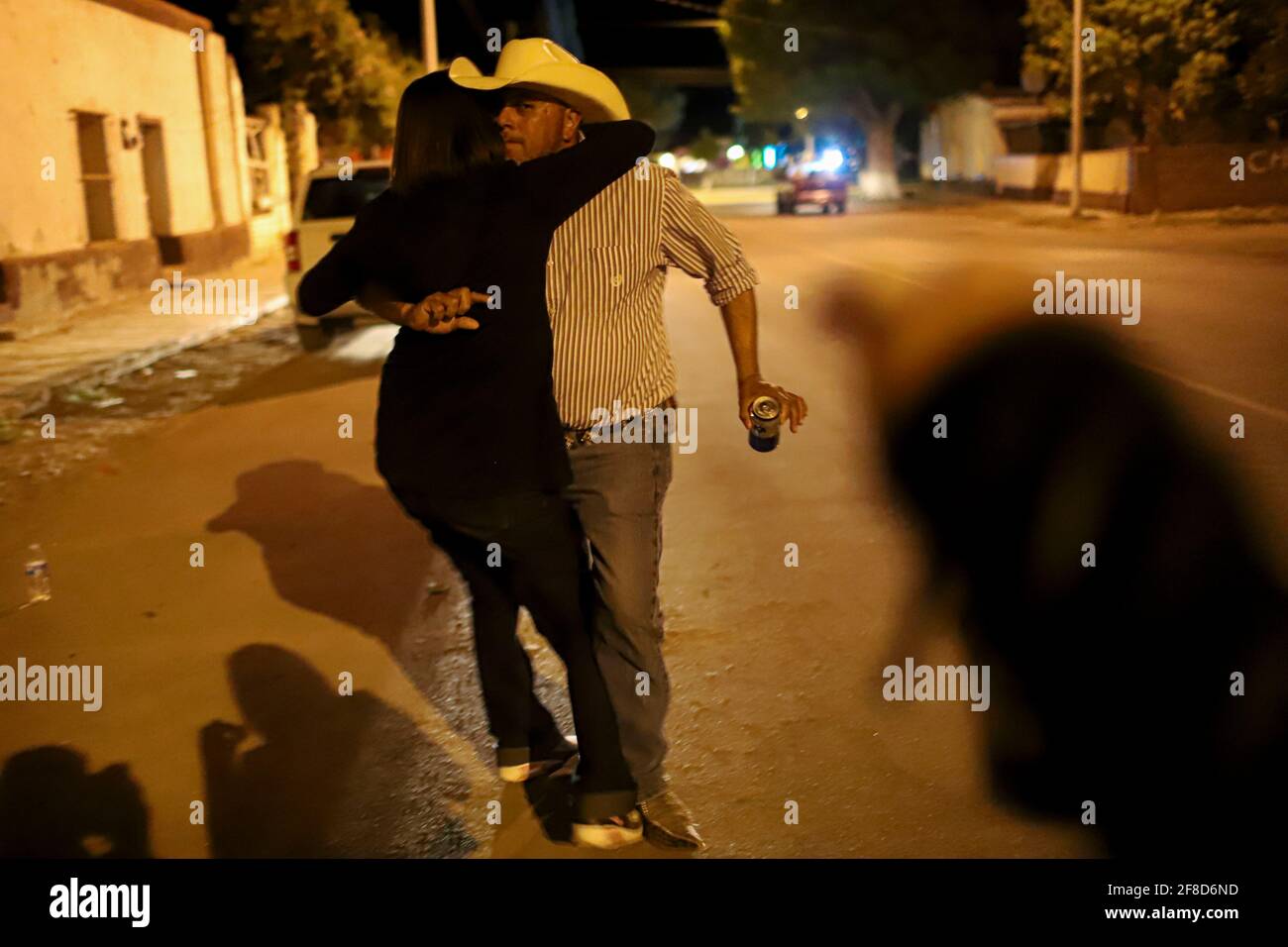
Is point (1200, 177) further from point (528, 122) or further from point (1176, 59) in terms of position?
point (528, 122)

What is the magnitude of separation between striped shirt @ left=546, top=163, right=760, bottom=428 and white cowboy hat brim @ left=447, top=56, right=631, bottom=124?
18cm

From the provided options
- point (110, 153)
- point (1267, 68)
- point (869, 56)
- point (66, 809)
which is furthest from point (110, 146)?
point (869, 56)

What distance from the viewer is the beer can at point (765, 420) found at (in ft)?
10.9

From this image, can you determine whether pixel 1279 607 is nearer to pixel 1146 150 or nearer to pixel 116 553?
pixel 116 553

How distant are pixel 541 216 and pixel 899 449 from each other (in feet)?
17.6

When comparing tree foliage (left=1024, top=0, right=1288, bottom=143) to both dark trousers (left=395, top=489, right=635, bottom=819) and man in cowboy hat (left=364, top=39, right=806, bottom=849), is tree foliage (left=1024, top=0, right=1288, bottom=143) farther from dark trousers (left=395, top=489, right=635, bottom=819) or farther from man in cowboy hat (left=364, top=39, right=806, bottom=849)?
dark trousers (left=395, top=489, right=635, bottom=819)

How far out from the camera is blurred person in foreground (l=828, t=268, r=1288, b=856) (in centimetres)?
367

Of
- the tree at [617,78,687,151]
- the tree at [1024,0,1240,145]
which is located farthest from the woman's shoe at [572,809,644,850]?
→ the tree at [617,78,687,151]

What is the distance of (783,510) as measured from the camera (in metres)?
6.92

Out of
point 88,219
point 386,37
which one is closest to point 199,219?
point 88,219

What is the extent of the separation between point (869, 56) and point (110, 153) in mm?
38551

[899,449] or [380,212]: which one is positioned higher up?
[380,212]

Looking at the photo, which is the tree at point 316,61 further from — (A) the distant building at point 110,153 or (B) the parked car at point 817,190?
(B) the parked car at point 817,190

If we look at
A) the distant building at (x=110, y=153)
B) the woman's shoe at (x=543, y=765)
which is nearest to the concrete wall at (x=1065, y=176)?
the distant building at (x=110, y=153)
